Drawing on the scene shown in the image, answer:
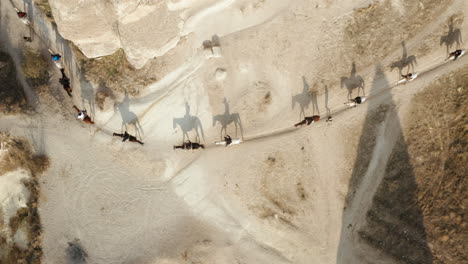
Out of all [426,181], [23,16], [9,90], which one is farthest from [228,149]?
[23,16]

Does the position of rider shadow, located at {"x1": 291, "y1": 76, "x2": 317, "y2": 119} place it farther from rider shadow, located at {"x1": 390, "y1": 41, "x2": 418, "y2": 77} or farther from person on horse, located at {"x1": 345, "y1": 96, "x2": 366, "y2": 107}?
rider shadow, located at {"x1": 390, "y1": 41, "x2": 418, "y2": 77}

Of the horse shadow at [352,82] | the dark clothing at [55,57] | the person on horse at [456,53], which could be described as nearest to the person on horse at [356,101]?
the horse shadow at [352,82]

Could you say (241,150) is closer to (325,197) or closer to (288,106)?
(288,106)

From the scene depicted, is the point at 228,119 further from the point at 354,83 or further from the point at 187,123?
the point at 354,83

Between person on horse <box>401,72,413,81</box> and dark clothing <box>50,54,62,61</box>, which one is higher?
dark clothing <box>50,54,62,61</box>

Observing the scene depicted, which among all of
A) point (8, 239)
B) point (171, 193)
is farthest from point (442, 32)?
point (8, 239)

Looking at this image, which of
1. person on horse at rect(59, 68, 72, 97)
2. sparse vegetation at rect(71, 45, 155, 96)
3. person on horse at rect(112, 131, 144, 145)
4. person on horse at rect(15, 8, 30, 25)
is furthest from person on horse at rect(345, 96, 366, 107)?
person on horse at rect(15, 8, 30, 25)
